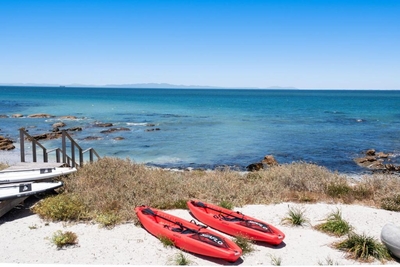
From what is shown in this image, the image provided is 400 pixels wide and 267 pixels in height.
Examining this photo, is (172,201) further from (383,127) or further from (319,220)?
(383,127)

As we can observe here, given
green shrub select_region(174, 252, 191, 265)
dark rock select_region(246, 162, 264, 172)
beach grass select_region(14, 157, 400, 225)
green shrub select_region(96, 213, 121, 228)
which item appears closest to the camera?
green shrub select_region(174, 252, 191, 265)

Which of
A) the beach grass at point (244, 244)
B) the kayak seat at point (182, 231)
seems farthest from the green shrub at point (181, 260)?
the beach grass at point (244, 244)

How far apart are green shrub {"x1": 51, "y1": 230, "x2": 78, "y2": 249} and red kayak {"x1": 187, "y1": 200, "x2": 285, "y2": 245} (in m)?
3.41

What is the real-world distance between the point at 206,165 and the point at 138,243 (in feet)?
49.4

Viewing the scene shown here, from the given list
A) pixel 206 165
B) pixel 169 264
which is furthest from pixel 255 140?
pixel 169 264

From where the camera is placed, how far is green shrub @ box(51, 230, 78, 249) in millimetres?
8289

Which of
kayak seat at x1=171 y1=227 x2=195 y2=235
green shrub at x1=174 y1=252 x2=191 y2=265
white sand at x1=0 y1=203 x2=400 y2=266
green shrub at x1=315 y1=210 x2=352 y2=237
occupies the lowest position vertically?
white sand at x1=0 y1=203 x2=400 y2=266

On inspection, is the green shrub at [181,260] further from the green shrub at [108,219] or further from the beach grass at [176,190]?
the green shrub at [108,219]

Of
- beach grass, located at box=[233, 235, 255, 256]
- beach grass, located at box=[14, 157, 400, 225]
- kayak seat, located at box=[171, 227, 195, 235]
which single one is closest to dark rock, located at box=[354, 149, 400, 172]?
beach grass, located at box=[14, 157, 400, 225]

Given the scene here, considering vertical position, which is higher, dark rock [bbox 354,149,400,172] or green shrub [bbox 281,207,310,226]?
green shrub [bbox 281,207,310,226]

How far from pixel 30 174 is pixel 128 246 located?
603cm

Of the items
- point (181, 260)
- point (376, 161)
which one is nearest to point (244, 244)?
point (181, 260)

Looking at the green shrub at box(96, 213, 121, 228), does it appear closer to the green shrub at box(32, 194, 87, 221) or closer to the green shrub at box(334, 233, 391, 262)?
the green shrub at box(32, 194, 87, 221)

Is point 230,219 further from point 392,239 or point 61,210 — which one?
point 61,210
